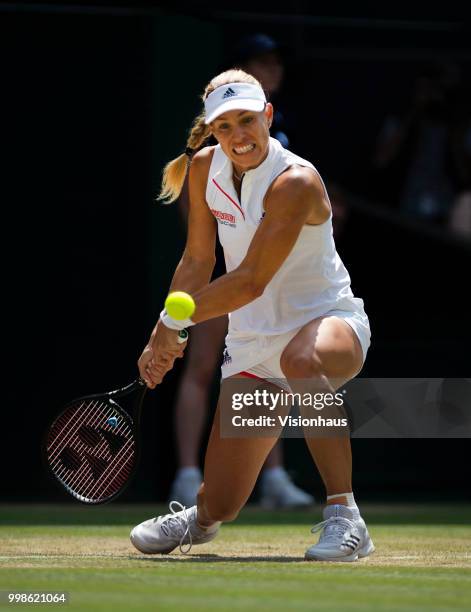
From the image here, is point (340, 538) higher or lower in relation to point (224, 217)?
→ lower

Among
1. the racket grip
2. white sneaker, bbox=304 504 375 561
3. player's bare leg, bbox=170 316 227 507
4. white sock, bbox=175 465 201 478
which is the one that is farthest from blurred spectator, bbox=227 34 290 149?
white sneaker, bbox=304 504 375 561

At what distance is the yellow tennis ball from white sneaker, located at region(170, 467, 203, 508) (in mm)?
2305

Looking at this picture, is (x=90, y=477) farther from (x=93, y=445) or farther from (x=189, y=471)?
(x=189, y=471)

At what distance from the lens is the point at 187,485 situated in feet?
22.0

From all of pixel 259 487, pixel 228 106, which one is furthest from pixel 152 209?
pixel 228 106

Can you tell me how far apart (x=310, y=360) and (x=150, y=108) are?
10.1ft

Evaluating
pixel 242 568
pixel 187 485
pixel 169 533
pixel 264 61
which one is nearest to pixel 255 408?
pixel 169 533

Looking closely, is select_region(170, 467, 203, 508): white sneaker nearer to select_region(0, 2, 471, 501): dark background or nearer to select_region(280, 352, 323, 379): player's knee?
select_region(0, 2, 471, 501): dark background

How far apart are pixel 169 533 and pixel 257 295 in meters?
0.84

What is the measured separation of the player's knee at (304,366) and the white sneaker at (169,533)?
66cm

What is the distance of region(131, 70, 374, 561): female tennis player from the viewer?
458cm

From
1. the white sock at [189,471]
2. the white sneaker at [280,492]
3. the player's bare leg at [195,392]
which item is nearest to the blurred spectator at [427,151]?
the player's bare leg at [195,392]

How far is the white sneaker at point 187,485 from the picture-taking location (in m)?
6.68

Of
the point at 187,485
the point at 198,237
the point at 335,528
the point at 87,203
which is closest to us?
the point at 335,528
